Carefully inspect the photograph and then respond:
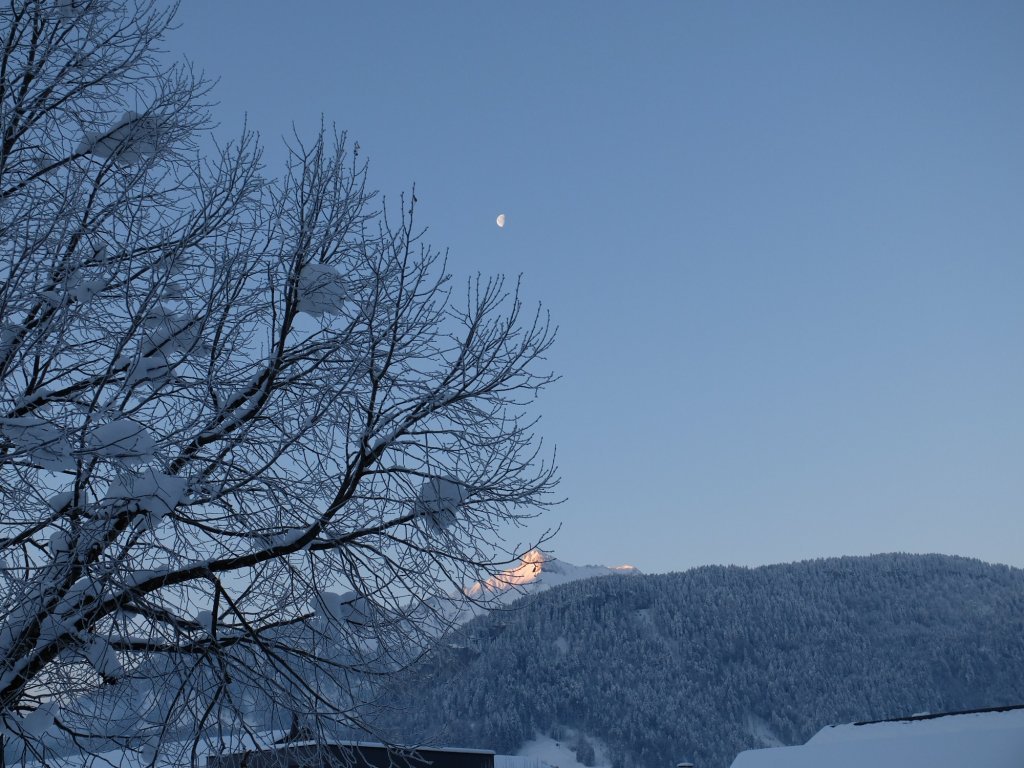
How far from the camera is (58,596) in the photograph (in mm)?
4637

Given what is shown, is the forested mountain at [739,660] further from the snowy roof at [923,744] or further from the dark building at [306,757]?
the dark building at [306,757]

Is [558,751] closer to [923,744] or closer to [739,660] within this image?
[739,660]

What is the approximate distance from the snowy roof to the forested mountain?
10811 centimetres

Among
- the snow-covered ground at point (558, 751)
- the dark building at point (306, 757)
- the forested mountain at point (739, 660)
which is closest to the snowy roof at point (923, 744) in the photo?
the dark building at point (306, 757)

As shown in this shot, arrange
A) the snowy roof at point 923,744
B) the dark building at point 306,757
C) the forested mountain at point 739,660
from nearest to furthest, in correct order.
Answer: the dark building at point 306,757, the snowy roof at point 923,744, the forested mountain at point 739,660

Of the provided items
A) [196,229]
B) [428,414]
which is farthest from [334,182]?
[428,414]

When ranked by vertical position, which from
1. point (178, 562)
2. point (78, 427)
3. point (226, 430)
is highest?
point (226, 430)

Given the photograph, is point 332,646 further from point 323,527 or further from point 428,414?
point 428,414

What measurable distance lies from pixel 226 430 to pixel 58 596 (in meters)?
1.28

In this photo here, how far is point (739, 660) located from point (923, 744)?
15295 centimetres

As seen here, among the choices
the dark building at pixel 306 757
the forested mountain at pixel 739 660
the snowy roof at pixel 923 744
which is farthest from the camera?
the forested mountain at pixel 739 660

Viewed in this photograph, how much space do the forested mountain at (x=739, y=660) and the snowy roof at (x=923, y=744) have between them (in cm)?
10811

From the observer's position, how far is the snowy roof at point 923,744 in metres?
22.5

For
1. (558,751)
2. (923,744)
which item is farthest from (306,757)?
(558,751)
